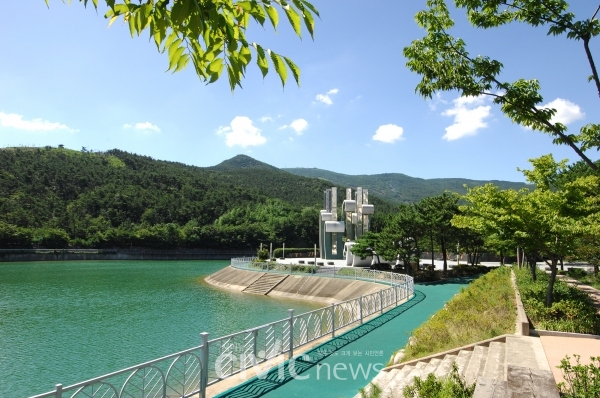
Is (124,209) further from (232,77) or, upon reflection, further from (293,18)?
(293,18)

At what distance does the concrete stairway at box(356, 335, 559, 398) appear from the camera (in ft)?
11.5

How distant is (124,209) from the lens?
74.6 metres

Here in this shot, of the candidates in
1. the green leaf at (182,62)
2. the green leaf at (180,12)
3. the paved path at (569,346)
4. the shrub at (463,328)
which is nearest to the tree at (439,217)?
the shrub at (463,328)

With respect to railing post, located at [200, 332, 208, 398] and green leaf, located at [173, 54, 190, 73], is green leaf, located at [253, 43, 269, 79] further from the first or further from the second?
railing post, located at [200, 332, 208, 398]

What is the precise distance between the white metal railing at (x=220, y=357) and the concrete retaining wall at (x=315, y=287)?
1988 millimetres

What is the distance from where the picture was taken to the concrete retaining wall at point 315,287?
20.5 metres

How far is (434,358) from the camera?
7.24 metres

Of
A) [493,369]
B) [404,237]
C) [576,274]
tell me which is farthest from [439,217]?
[493,369]

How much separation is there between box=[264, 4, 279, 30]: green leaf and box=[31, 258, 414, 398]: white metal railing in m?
4.28

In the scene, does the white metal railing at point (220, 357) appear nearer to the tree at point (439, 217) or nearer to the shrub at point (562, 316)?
the shrub at point (562, 316)

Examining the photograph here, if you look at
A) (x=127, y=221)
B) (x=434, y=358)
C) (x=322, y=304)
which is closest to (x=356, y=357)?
(x=434, y=358)

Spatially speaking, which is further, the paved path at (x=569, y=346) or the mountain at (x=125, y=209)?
the mountain at (x=125, y=209)

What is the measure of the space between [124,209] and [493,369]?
77438mm

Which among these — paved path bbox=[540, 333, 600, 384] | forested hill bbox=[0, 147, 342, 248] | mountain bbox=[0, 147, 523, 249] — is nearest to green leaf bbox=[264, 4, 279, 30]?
paved path bbox=[540, 333, 600, 384]
